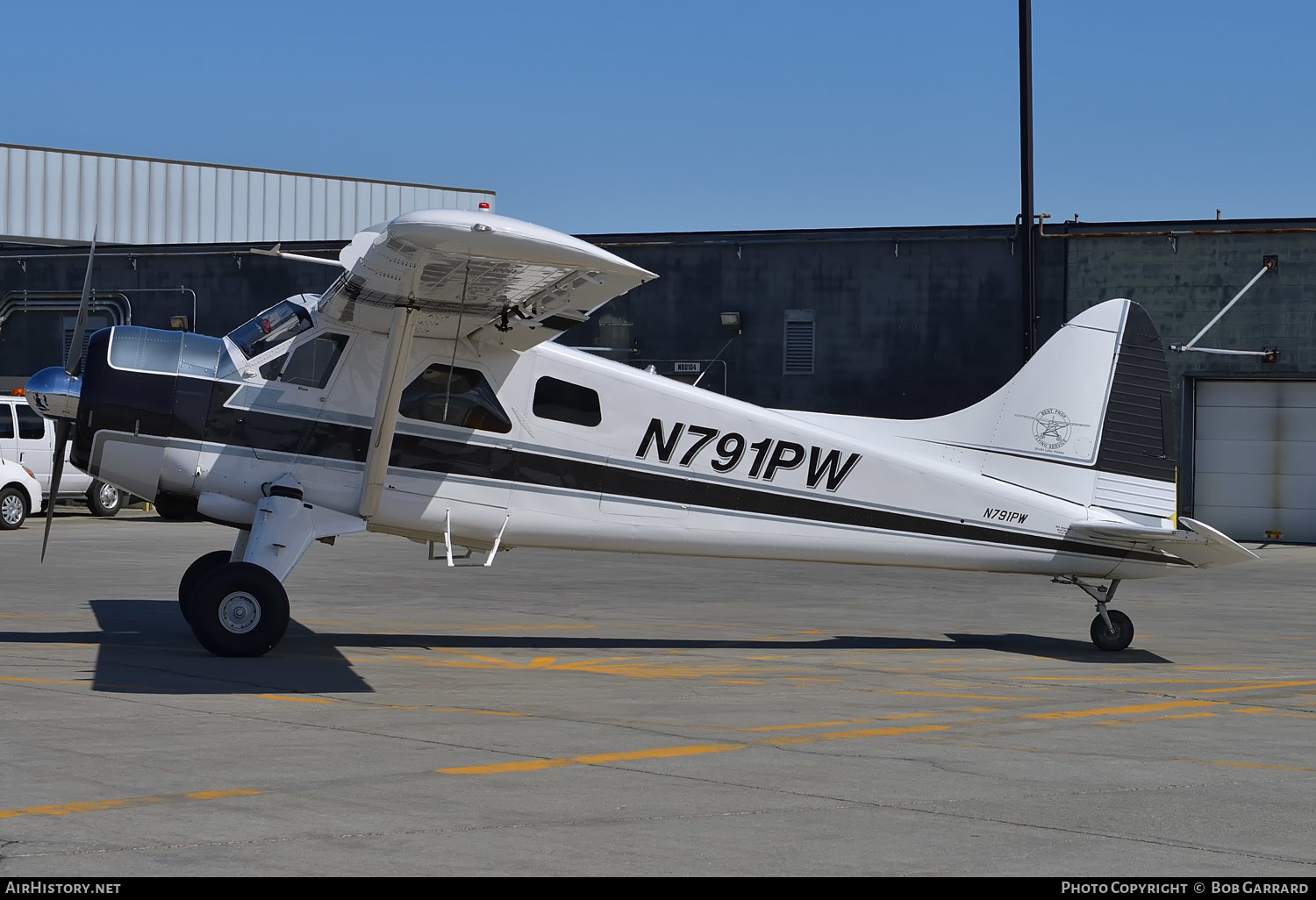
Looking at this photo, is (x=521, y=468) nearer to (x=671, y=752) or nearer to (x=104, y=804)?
(x=671, y=752)

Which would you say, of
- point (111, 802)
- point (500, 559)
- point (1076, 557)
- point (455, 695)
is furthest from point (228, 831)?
point (500, 559)

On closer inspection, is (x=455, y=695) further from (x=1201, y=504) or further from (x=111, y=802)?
(x=1201, y=504)

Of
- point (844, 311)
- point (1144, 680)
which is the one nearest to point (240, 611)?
point (1144, 680)

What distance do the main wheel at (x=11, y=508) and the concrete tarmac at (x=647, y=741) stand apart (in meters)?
10.7

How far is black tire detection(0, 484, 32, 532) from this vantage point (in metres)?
26.1

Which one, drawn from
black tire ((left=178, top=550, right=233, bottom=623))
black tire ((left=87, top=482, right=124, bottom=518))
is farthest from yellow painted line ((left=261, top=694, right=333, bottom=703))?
black tire ((left=87, top=482, right=124, bottom=518))

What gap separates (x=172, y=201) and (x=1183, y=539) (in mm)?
43520

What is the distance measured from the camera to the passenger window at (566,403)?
39.3 ft

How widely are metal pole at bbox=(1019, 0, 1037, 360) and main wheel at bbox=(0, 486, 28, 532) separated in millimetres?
Result: 19181

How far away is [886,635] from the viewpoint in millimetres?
13977

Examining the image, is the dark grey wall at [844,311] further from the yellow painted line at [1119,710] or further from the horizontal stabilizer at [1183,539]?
the yellow painted line at [1119,710]

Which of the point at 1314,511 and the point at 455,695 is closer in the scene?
the point at 455,695

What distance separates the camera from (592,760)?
7.31m
